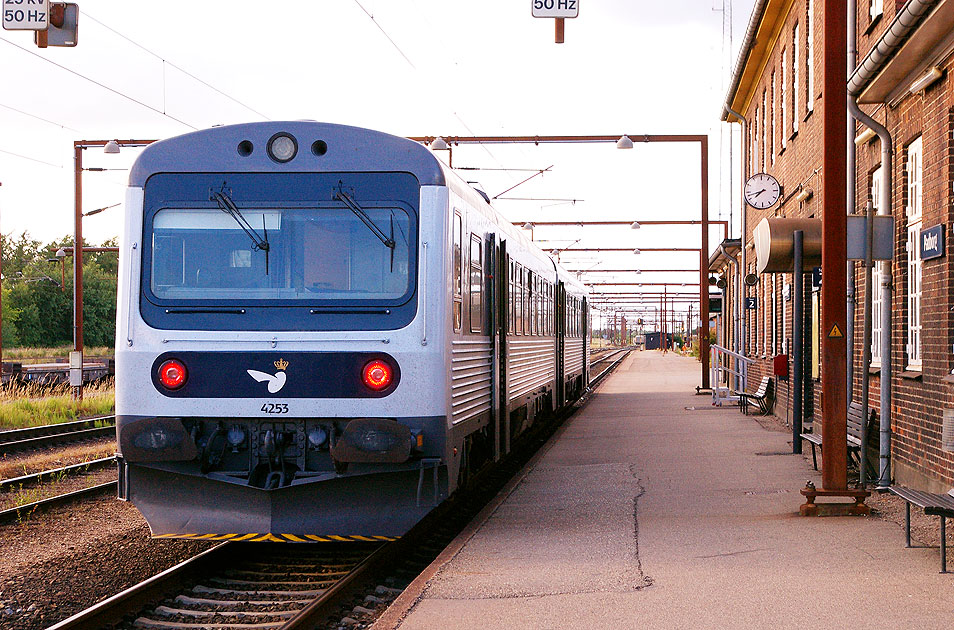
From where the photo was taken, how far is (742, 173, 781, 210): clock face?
61.0 feet

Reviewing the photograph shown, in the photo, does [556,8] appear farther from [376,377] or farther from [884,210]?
[884,210]

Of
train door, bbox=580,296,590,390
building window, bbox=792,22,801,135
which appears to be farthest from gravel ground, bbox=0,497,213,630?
train door, bbox=580,296,590,390

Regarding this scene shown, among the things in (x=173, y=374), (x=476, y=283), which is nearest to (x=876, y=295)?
(x=476, y=283)

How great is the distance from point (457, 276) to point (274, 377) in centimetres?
161

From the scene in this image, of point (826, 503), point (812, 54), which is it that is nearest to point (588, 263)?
point (812, 54)

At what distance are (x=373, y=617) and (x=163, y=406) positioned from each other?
89.3 inches

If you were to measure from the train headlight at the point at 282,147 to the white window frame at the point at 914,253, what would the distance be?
5675 millimetres

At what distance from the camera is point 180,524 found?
317 inches

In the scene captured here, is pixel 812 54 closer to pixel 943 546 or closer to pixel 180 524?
pixel 943 546

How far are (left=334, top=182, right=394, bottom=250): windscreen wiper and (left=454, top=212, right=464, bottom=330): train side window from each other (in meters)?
0.71

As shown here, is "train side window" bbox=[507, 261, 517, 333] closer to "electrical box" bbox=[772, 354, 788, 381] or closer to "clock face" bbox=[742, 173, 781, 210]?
"electrical box" bbox=[772, 354, 788, 381]

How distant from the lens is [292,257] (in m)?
8.14

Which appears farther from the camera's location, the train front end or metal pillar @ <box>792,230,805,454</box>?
metal pillar @ <box>792,230,805,454</box>

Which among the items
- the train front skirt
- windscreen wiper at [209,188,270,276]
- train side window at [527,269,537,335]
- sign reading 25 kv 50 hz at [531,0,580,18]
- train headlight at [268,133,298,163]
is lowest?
the train front skirt
